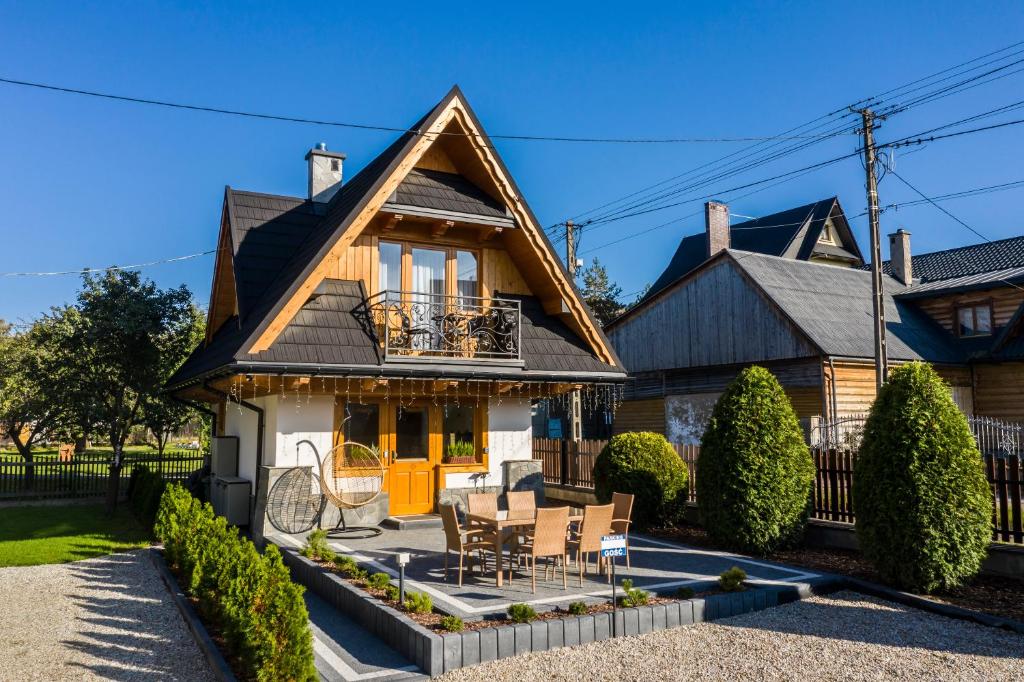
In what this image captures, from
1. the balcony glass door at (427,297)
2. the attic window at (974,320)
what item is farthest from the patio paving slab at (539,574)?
the attic window at (974,320)

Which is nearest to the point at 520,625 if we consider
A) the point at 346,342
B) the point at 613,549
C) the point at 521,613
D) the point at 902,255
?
the point at 521,613

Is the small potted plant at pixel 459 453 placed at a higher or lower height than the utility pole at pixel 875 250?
lower

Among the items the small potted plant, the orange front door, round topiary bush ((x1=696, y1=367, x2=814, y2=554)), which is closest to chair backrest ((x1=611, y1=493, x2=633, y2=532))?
round topiary bush ((x1=696, y1=367, x2=814, y2=554))

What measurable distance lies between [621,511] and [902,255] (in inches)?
1071

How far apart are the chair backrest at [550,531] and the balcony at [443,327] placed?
4648mm

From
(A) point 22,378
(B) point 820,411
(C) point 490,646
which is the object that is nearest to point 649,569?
(C) point 490,646

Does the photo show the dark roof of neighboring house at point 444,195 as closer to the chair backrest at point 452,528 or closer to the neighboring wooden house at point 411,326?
the neighboring wooden house at point 411,326

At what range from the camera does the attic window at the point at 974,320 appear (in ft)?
86.7

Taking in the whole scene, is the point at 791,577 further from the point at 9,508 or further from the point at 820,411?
the point at 9,508

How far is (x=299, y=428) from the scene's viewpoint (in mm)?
12250

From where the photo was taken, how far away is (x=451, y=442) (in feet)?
45.6

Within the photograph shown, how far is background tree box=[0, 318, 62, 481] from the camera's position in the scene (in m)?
19.9

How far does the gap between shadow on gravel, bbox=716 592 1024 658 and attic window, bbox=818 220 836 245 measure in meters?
32.4

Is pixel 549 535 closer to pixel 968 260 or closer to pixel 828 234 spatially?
pixel 828 234
